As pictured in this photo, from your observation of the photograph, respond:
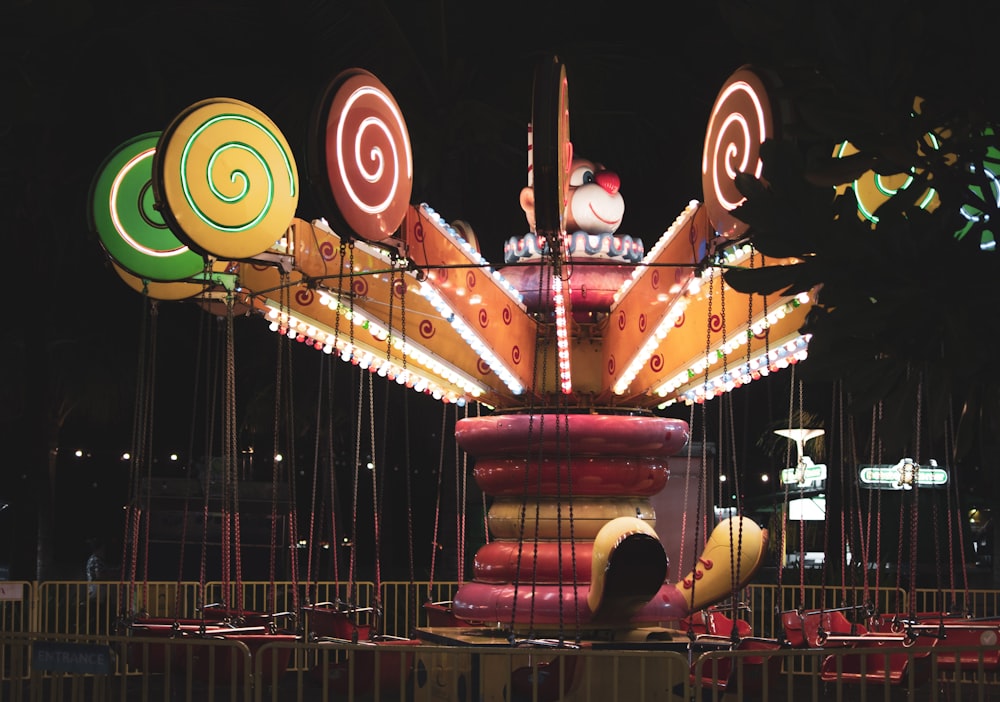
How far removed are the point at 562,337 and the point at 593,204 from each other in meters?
1.22

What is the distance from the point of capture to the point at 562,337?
998 centimetres

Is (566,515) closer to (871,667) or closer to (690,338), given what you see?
(690,338)

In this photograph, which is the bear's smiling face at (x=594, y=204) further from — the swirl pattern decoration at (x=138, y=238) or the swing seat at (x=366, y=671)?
the swing seat at (x=366, y=671)

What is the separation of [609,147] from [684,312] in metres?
7.73

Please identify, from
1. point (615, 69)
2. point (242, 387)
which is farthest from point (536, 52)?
point (242, 387)

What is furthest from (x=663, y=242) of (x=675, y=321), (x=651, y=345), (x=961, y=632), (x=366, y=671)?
(x=366, y=671)

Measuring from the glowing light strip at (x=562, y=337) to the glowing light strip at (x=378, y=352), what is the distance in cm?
79

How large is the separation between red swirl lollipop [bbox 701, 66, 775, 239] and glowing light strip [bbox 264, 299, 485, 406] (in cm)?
257

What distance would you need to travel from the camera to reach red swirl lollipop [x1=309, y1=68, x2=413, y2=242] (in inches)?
311

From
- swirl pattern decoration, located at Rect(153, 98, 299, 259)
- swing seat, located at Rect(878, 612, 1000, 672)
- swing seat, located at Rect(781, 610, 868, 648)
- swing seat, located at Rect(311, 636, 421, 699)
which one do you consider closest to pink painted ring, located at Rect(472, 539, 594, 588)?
swing seat, located at Rect(311, 636, 421, 699)

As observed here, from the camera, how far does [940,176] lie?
3.58m

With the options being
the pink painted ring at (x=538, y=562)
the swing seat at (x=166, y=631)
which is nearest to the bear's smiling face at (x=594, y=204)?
the pink painted ring at (x=538, y=562)

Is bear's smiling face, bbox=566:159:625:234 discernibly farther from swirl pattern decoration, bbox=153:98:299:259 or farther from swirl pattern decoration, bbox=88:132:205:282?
swirl pattern decoration, bbox=88:132:205:282

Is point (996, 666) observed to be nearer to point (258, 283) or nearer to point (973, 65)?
point (258, 283)
